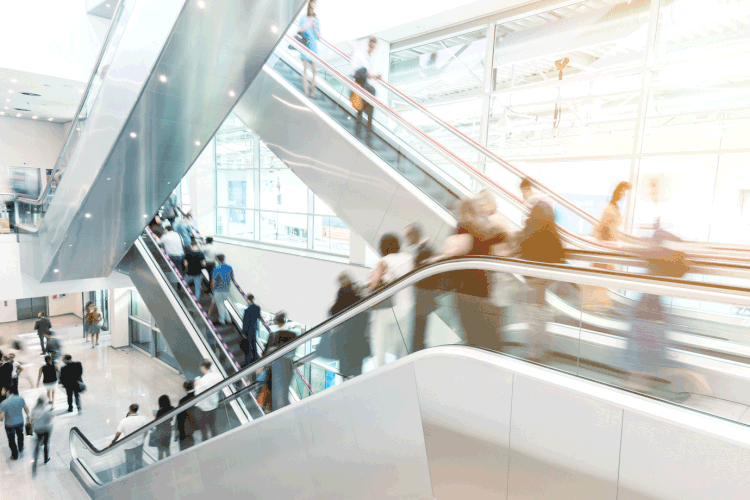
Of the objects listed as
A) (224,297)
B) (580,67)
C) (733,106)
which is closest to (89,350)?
(224,297)

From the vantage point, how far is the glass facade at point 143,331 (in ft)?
48.5

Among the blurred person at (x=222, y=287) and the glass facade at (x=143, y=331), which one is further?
the glass facade at (x=143, y=331)

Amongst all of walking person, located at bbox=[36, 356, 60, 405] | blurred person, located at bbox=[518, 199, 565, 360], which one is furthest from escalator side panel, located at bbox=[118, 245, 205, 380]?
blurred person, located at bbox=[518, 199, 565, 360]

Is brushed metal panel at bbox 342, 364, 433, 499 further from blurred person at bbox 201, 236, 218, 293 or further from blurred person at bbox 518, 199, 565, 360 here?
blurred person at bbox 201, 236, 218, 293

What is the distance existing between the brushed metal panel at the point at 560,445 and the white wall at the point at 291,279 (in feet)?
23.4

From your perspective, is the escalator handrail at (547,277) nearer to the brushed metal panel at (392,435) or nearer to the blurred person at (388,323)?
the blurred person at (388,323)

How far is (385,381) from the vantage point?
309cm

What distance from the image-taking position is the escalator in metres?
1.95

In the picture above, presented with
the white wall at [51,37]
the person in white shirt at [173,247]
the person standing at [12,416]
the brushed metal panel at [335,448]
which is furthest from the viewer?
the white wall at [51,37]

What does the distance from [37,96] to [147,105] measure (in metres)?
11.4

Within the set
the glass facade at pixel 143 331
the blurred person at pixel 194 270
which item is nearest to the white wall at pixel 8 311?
the glass facade at pixel 143 331

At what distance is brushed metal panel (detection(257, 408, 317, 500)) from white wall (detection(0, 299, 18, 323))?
19458mm

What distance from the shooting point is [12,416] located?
770cm

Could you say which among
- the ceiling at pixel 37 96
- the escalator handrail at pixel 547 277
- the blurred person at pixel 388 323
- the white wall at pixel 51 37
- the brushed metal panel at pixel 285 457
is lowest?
the brushed metal panel at pixel 285 457
